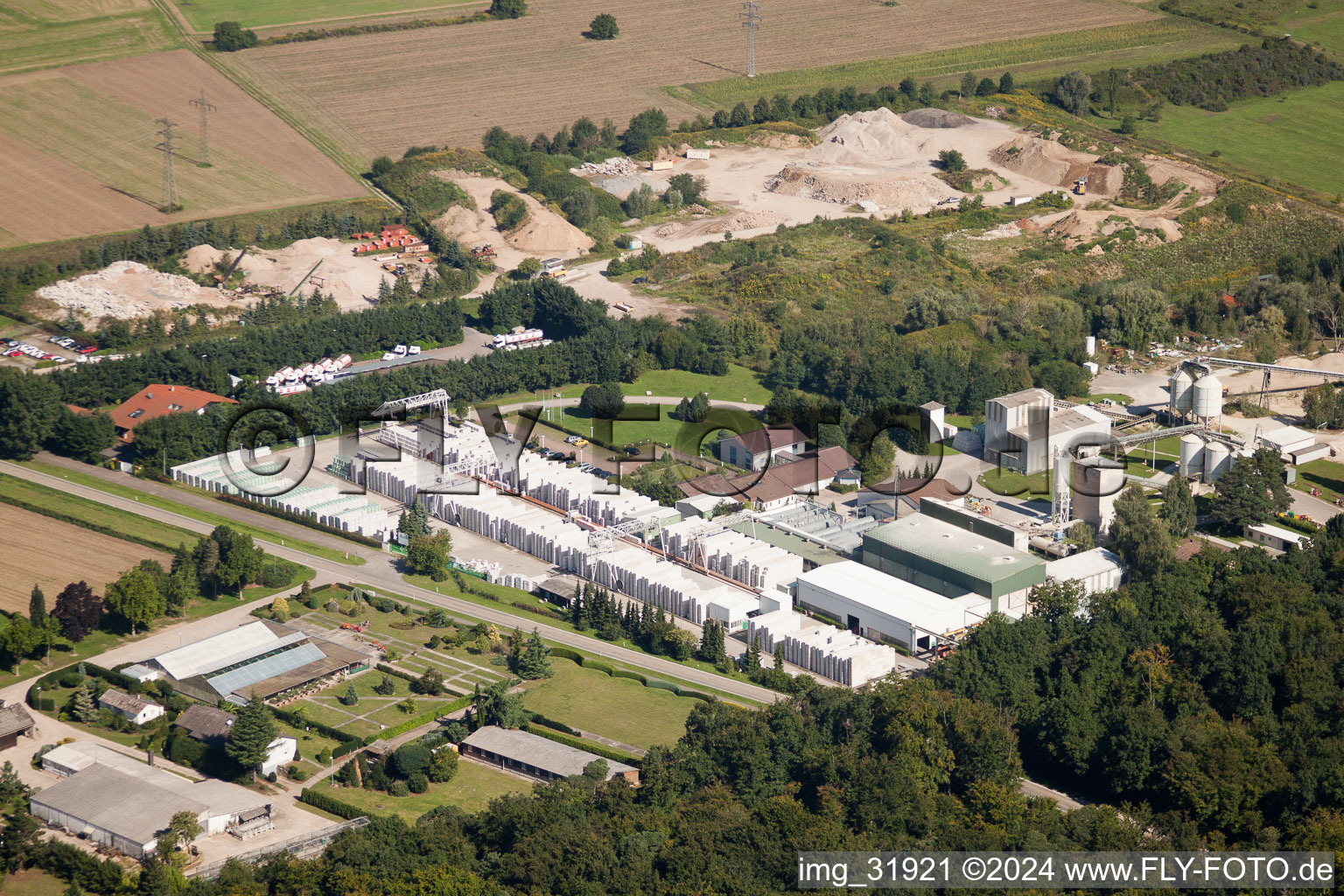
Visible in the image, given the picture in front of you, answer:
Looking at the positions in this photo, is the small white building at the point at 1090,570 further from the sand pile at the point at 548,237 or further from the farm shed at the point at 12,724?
the sand pile at the point at 548,237

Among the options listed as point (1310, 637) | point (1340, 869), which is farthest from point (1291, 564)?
point (1340, 869)

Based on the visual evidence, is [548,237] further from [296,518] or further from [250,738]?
[250,738]

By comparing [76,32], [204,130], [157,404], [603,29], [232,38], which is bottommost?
[157,404]

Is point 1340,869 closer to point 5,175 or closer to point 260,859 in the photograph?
point 260,859

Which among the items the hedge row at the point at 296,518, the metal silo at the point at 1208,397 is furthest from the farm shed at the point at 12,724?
the metal silo at the point at 1208,397

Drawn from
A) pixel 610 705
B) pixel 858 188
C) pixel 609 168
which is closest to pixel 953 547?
pixel 610 705

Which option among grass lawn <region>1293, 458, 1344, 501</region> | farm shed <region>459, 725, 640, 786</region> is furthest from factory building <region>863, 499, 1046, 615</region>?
grass lawn <region>1293, 458, 1344, 501</region>

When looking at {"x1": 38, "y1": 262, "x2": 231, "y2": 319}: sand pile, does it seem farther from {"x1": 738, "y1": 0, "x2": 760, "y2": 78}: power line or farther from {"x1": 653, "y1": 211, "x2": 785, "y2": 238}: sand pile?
{"x1": 738, "y1": 0, "x2": 760, "y2": 78}: power line
